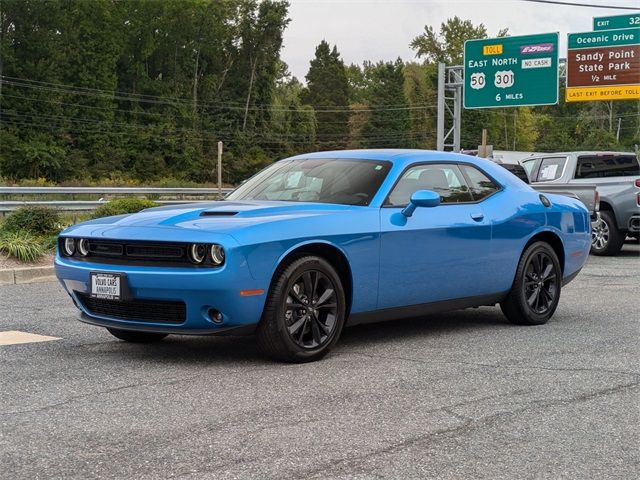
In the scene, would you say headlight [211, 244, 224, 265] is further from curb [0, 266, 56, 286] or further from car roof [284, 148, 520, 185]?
curb [0, 266, 56, 286]

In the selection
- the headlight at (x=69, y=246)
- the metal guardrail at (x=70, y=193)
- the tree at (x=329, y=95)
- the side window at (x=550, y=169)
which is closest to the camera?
the headlight at (x=69, y=246)

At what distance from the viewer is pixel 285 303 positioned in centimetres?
573

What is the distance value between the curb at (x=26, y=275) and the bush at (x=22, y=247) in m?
0.44

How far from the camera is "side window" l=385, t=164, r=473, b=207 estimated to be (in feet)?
22.2

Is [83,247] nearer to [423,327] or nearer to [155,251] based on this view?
[155,251]

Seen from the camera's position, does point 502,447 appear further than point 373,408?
No

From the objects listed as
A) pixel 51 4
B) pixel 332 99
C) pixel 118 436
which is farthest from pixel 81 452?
pixel 332 99

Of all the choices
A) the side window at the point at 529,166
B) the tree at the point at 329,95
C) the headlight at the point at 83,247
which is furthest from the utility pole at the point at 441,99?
the tree at the point at 329,95

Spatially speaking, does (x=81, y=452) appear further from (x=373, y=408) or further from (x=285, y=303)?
(x=285, y=303)

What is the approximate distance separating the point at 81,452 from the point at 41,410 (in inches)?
33.1

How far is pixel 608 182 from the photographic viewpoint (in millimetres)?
16188

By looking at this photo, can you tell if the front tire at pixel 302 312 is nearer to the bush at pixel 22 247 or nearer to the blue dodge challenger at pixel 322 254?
the blue dodge challenger at pixel 322 254

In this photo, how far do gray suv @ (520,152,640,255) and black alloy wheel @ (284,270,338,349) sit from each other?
10.6 m

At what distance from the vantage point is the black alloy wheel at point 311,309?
5.82 m
